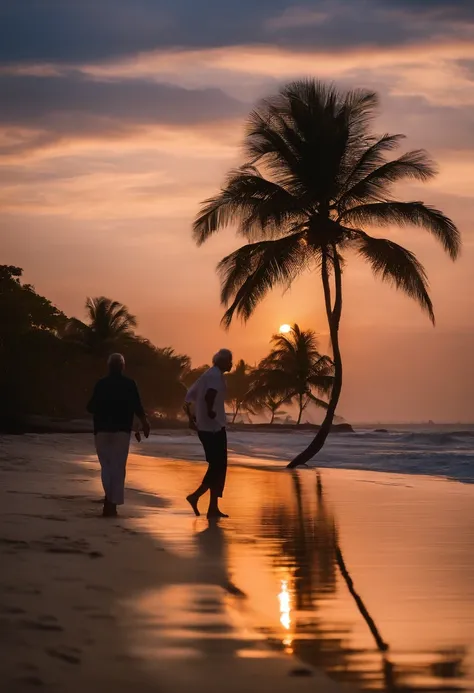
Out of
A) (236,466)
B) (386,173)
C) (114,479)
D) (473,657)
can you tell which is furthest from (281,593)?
(386,173)

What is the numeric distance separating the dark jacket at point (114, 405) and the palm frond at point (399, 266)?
1327cm

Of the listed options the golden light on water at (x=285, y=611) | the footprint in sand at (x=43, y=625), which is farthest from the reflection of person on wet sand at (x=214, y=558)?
the footprint in sand at (x=43, y=625)

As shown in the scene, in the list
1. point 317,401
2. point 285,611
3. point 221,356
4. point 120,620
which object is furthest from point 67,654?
point 317,401

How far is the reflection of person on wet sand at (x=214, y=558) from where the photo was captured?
20.6 ft

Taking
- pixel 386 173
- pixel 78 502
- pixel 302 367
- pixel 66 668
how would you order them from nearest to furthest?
pixel 66 668 → pixel 78 502 → pixel 386 173 → pixel 302 367

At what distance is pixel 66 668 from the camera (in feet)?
13.2

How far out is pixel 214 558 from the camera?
733cm

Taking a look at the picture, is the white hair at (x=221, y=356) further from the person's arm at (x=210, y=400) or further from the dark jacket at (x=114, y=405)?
the dark jacket at (x=114, y=405)

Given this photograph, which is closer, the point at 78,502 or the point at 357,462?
the point at 78,502

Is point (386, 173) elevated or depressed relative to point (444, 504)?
elevated

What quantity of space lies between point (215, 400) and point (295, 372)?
5574cm

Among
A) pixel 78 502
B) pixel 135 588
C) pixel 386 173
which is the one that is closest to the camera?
pixel 135 588

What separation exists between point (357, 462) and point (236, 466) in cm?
514

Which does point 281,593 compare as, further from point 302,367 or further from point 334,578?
point 302,367
